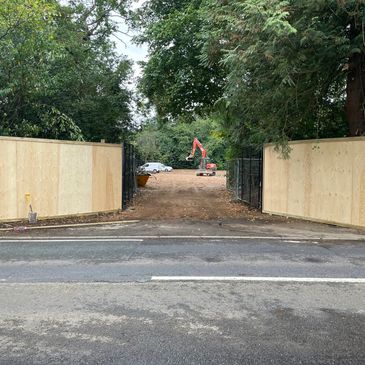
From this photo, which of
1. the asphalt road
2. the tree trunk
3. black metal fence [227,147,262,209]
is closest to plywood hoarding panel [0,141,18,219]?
the asphalt road

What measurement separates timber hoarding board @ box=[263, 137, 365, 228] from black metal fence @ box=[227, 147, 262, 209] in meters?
1.09

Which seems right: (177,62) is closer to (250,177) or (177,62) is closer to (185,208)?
(250,177)

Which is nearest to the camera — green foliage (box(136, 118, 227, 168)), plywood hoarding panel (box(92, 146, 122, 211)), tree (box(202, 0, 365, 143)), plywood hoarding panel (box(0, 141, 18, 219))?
tree (box(202, 0, 365, 143))

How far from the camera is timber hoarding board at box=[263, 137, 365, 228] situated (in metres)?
11.4

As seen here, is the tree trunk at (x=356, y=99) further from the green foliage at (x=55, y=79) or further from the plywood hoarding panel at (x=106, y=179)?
the green foliage at (x=55, y=79)

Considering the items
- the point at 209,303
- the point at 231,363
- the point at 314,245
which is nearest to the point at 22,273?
the point at 209,303

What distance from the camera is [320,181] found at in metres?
12.4

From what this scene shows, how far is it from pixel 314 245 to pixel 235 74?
4676 millimetres

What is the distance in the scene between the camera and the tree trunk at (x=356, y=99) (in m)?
11.9

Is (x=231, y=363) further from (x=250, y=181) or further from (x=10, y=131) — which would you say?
(x=250, y=181)

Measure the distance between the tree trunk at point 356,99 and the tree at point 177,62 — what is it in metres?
5.42

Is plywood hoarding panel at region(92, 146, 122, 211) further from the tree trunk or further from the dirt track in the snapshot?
the tree trunk

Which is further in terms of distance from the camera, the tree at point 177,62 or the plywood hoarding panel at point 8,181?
the tree at point 177,62

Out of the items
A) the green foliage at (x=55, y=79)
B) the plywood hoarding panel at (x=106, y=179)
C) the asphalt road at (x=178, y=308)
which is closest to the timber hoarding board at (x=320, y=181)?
the asphalt road at (x=178, y=308)
